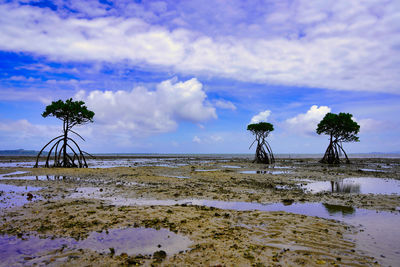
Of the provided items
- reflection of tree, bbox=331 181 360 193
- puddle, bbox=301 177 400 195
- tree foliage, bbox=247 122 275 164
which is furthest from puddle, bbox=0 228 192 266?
tree foliage, bbox=247 122 275 164

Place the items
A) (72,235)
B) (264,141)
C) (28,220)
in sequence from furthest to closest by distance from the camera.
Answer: (264,141) < (28,220) < (72,235)

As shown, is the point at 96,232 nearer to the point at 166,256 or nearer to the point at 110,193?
the point at 166,256

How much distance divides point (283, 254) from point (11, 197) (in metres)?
12.8

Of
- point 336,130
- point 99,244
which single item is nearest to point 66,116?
point 99,244

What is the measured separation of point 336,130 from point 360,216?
48.5 m

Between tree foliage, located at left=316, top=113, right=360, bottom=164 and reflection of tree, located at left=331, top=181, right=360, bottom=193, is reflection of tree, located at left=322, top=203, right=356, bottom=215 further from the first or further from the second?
tree foliage, located at left=316, top=113, right=360, bottom=164

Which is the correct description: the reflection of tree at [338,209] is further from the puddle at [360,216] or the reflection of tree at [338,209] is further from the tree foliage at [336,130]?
the tree foliage at [336,130]

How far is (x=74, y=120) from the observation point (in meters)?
31.9

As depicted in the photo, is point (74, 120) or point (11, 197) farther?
point (74, 120)

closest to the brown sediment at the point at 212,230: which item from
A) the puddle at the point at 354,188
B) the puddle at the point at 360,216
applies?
the puddle at the point at 360,216

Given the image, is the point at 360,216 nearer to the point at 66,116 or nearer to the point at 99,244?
the point at 99,244

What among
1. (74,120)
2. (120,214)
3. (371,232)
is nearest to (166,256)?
(120,214)

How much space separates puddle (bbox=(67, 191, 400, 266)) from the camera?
6.09 metres

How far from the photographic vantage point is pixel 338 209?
405 inches
